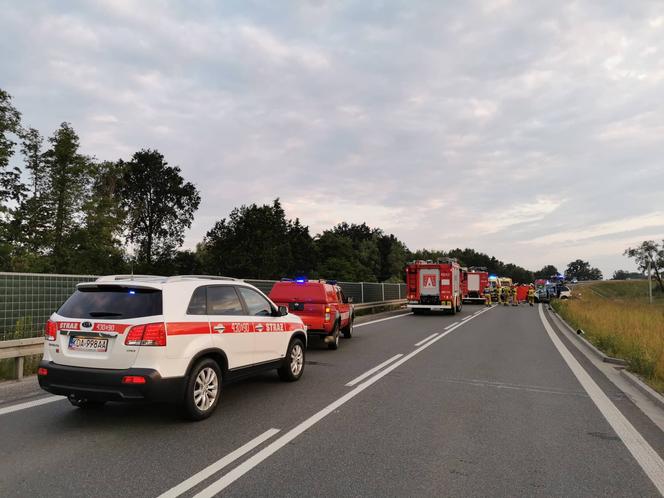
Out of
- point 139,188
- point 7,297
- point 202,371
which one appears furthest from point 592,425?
point 139,188

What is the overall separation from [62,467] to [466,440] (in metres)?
3.85

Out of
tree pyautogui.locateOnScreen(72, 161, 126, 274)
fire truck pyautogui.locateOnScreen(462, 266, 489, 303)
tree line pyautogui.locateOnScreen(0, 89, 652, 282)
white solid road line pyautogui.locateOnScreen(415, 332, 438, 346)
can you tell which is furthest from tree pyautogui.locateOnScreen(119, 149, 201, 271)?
white solid road line pyautogui.locateOnScreen(415, 332, 438, 346)

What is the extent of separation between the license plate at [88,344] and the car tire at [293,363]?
3.07m

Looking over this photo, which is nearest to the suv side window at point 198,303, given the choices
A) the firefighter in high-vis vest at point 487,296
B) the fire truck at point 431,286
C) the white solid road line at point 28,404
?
the white solid road line at point 28,404

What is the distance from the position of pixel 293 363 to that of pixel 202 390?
2.48 metres

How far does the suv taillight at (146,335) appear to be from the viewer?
5098mm

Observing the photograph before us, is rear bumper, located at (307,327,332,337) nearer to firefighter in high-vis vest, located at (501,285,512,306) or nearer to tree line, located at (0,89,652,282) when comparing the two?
tree line, located at (0,89,652,282)

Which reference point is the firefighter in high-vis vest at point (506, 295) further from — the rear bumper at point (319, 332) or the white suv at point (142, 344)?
the white suv at point (142, 344)

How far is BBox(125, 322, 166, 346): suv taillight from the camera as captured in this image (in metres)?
5.10

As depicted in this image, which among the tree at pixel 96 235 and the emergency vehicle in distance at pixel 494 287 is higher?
the tree at pixel 96 235

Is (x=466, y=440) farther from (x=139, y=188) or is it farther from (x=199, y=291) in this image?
(x=139, y=188)

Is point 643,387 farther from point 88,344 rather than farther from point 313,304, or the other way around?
point 88,344

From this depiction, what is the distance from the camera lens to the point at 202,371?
5.71 meters

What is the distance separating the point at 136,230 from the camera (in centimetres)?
5666
